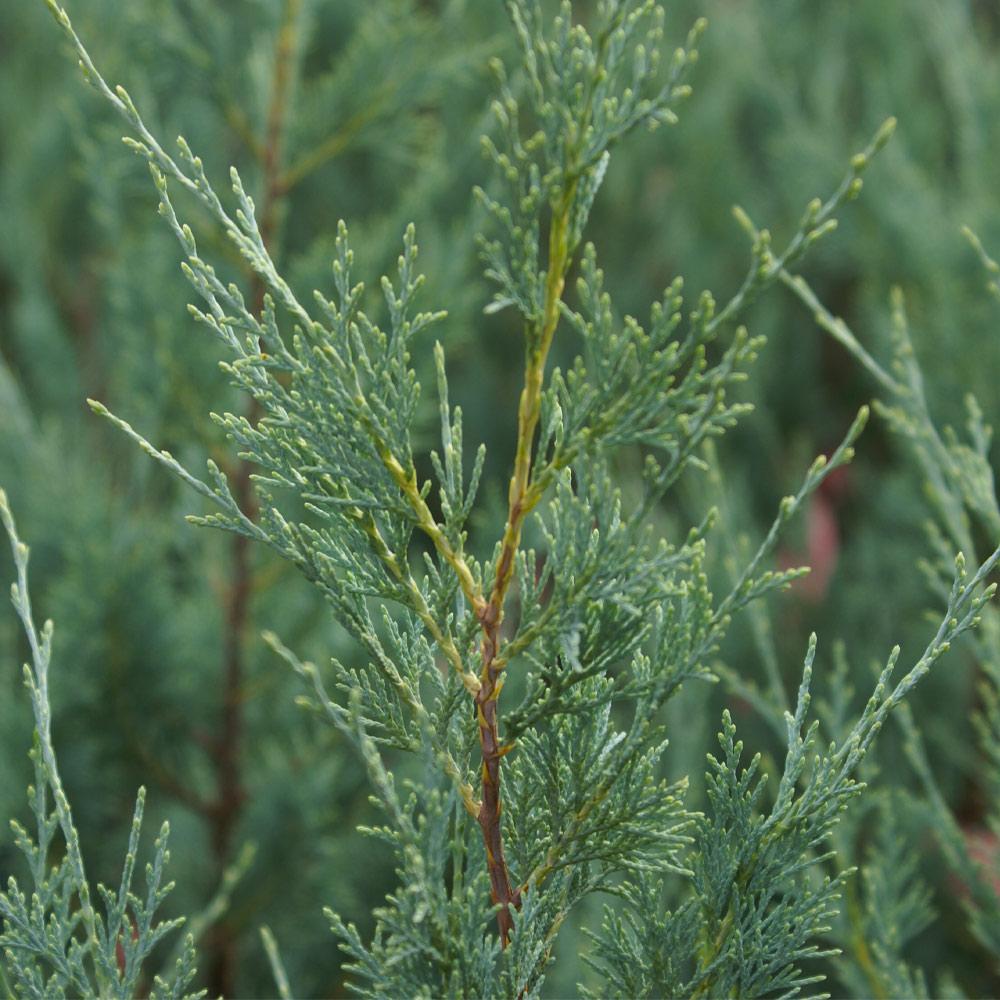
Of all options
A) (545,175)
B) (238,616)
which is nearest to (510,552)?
(545,175)

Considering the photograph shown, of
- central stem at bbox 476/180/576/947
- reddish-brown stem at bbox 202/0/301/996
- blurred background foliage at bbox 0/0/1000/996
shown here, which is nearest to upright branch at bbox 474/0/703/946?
central stem at bbox 476/180/576/947

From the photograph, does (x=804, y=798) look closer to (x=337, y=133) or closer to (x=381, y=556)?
(x=381, y=556)

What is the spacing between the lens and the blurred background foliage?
1428mm

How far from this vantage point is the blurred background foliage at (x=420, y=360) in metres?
1.43

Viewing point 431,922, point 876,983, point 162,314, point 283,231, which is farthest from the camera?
point 283,231

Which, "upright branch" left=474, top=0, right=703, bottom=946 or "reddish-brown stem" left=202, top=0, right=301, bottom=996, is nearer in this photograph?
"upright branch" left=474, top=0, right=703, bottom=946

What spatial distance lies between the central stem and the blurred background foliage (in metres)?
0.33

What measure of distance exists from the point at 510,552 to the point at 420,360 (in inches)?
38.2

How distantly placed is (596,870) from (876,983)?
36 cm

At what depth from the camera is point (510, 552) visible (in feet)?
1.82

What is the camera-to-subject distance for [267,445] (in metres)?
0.58

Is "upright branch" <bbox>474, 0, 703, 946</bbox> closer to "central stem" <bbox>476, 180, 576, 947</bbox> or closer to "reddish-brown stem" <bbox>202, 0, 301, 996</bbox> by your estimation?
"central stem" <bbox>476, 180, 576, 947</bbox>

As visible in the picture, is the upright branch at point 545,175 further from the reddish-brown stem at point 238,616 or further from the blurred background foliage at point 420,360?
the reddish-brown stem at point 238,616

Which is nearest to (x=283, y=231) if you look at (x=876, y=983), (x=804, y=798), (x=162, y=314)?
(x=162, y=314)
